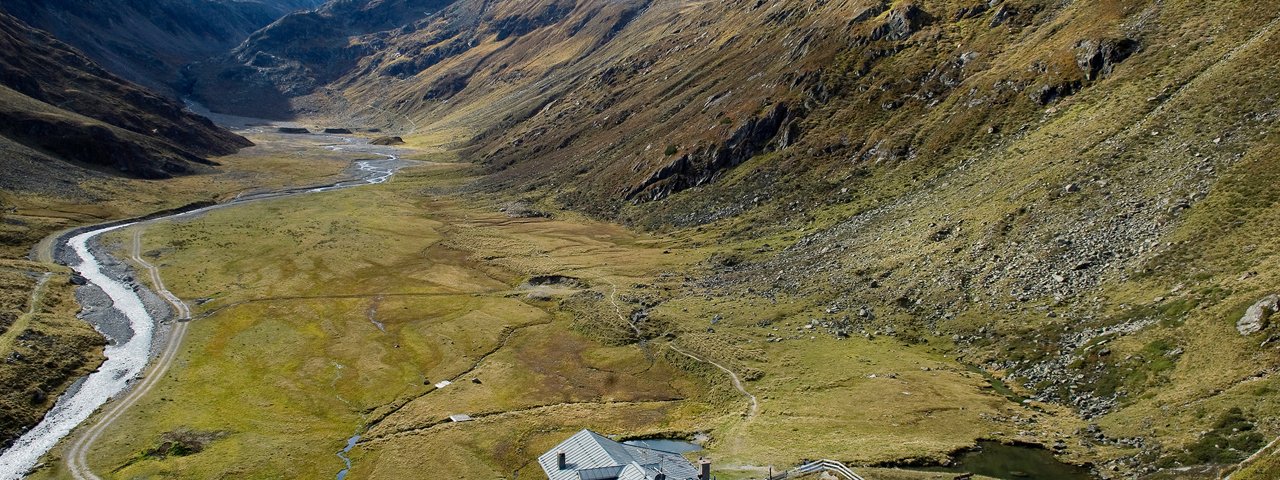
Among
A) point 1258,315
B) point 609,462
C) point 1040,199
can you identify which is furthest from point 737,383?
point 1040,199

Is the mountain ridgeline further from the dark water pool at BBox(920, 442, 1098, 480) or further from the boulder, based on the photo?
the dark water pool at BBox(920, 442, 1098, 480)

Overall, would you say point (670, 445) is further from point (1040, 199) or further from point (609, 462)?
point (1040, 199)

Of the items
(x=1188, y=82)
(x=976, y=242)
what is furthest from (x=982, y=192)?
(x=1188, y=82)

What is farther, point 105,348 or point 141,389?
point 105,348

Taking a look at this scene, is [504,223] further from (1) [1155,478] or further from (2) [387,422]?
(1) [1155,478]

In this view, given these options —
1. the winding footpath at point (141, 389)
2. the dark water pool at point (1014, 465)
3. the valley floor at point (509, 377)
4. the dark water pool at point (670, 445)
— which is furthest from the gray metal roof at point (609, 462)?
the winding footpath at point (141, 389)

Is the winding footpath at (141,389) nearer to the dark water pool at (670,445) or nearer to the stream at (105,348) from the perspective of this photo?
the stream at (105,348)
